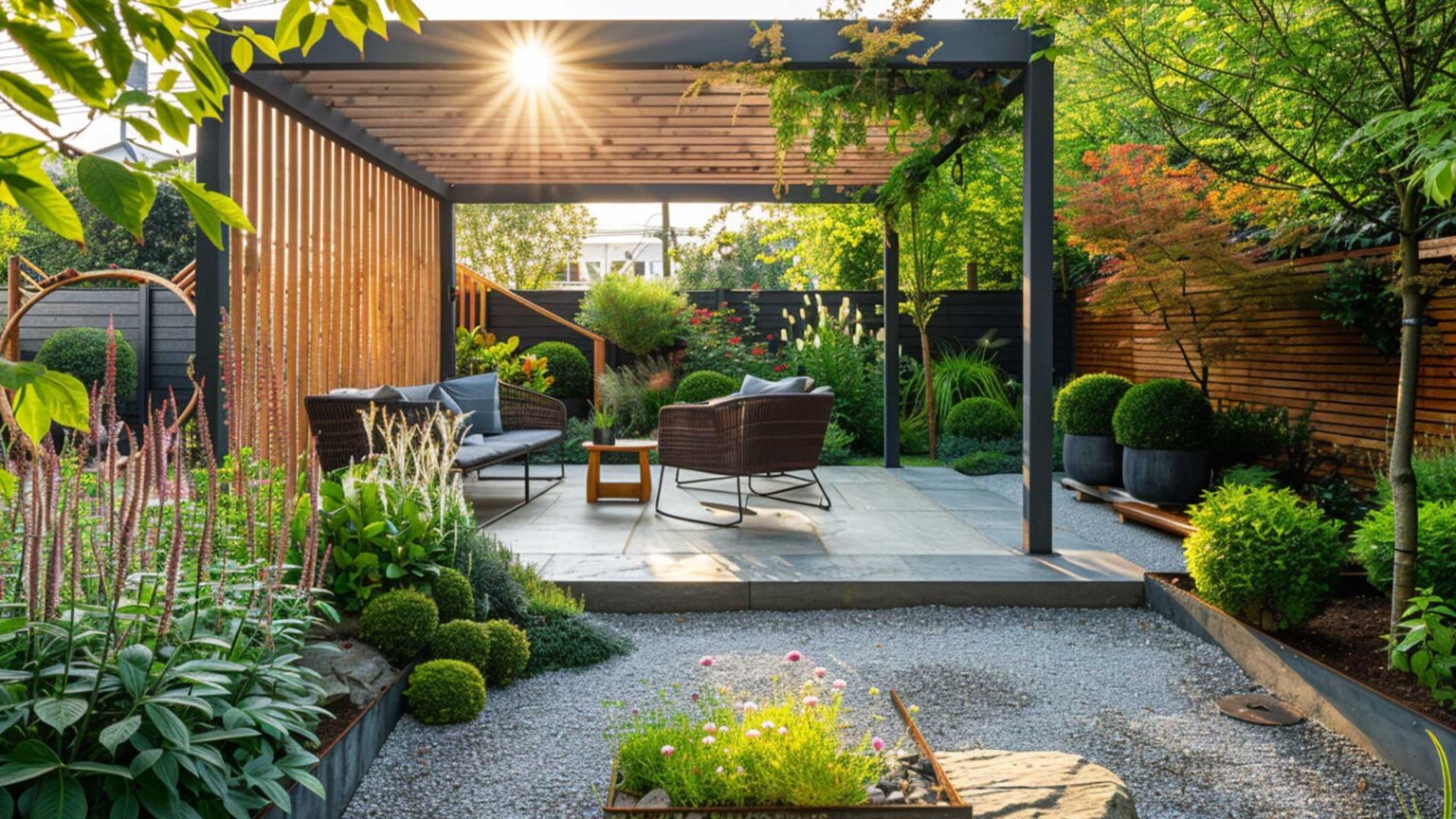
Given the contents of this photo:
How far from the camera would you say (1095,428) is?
23.0ft

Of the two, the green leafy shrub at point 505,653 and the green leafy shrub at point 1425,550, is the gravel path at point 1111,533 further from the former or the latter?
the green leafy shrub at point 505,653

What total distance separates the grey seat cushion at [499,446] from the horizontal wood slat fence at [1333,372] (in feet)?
14.7

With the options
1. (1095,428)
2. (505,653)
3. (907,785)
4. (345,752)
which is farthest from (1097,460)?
(345,752)

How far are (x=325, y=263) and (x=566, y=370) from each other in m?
4.07

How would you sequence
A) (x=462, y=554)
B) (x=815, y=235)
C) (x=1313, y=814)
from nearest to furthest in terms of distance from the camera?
(x=1313, y=814), (x=462, y=554), (x=815, y=235)

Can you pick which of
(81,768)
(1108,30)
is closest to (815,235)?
(1108,30)

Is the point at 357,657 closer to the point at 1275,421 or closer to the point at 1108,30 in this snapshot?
the point at 1108,30

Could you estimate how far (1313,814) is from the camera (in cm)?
234

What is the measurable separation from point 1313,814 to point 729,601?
2384mm

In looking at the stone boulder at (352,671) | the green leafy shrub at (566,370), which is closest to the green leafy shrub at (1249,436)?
the stone boulder at (352,671)

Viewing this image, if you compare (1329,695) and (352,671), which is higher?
(352,671)

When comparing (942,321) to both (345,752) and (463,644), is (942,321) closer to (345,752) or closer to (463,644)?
(463,644)

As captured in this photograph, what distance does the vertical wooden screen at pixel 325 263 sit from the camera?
5352 mm

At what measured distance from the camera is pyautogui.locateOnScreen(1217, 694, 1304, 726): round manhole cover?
297 centimetres
